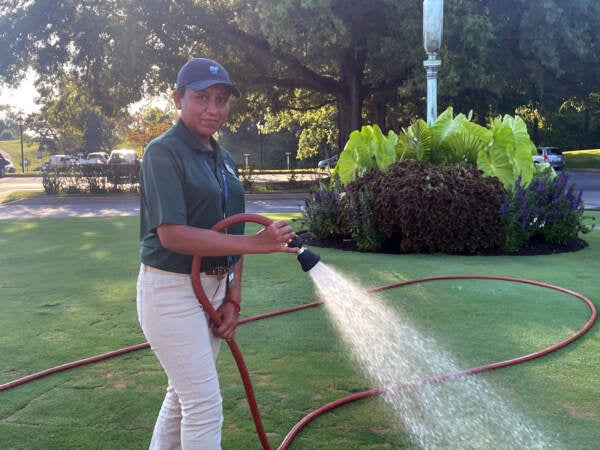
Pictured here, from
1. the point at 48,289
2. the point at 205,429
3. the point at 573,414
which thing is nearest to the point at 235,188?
the point at 205,429

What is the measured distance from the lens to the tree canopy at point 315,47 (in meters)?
17.7

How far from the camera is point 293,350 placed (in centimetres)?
436

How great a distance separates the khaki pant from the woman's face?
561 millimetres

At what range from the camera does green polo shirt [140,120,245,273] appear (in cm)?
206

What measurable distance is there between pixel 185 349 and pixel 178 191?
0.59m

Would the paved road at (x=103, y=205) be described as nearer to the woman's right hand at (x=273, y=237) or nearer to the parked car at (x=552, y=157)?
the parked car at (x=552, y=157)

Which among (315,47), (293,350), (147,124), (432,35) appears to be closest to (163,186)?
(293,350)

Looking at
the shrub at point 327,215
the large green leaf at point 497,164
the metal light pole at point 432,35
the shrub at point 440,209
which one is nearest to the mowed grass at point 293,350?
the shrub at point 440,209

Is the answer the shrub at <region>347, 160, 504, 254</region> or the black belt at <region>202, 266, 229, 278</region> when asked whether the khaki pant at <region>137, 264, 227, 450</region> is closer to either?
the black belt at <region>202, 266, 229, 278</region>

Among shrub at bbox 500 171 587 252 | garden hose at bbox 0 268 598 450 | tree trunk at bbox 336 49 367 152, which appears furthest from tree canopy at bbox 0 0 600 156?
garden hose at bbox 0 268 598 450

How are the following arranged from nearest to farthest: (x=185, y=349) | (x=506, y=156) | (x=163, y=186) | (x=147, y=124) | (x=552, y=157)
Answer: (x=163, y=186)
(x=185, y=349)
(x=506, y=156)
(x=552, y=157)
(x=147, y=124)

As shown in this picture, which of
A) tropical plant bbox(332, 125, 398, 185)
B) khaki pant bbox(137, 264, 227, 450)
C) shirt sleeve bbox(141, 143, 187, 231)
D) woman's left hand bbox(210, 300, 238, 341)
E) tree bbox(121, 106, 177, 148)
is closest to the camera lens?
shirt sleeve bbox(141, 143, 187, 231)

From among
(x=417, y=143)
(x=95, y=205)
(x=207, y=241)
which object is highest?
(x=417, y=143)

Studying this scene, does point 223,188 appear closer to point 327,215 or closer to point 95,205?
point 327,215
